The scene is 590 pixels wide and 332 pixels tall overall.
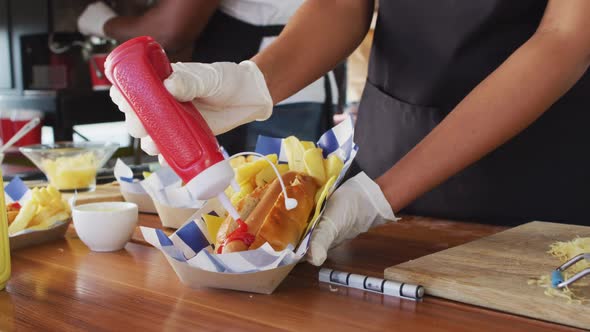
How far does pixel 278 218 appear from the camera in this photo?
1.14 metres

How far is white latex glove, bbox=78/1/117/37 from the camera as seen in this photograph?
3.38m

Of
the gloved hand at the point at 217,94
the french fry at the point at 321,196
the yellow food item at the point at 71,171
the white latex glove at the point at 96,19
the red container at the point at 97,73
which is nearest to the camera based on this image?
the gloved hand at the point at 217,94

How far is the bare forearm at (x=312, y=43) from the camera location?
161 cm

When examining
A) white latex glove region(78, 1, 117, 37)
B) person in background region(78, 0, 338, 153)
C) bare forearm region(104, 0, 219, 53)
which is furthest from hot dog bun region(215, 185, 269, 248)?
white latex glove region(78, 1, 117, 37)

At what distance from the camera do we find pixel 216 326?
36.8 inches

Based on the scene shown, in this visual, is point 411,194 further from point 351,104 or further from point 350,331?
point 351,104

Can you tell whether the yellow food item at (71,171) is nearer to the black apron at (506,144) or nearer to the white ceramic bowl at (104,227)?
the white ceramic bowl at (104,227)

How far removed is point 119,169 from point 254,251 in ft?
2.50

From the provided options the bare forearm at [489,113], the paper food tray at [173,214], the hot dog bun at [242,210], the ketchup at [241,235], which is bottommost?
the paper food tray at [173,214]

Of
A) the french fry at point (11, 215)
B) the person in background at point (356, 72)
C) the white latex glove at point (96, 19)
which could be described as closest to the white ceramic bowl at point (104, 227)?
the french fry at point (11, 215)

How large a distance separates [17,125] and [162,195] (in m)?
2.42

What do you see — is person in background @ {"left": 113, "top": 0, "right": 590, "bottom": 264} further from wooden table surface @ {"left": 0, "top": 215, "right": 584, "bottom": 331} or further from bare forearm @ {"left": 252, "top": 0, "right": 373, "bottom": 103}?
wooden table surface @ {"left": 0, "top": 215, "right": 584, "bottom": 331}

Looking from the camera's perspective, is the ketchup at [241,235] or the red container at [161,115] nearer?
the red container at [161,115]

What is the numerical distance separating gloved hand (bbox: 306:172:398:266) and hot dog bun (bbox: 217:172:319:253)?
0.03 m
